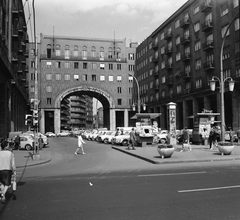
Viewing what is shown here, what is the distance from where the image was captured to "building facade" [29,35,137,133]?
249ft

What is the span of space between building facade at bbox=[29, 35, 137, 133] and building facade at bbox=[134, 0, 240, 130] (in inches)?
363

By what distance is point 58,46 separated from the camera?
77.6 m

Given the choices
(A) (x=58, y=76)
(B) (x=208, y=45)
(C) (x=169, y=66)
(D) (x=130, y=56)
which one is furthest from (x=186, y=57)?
(A) (x=58, y=76)

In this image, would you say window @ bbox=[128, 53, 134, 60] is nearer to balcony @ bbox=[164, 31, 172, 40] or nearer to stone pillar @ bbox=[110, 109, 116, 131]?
stone pillar @ bbox=[110, 109, 116, 131]

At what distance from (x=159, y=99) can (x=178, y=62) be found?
11.6 metres

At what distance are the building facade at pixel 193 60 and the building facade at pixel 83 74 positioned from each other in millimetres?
9218

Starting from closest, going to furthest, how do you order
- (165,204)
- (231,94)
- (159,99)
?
(165,204) → (231,94) → (159,99)

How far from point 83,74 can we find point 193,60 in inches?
1324

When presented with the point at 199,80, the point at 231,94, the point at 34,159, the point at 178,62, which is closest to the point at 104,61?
the point at 178,62

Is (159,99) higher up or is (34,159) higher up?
(159,99)

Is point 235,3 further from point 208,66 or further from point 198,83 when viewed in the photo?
point 198,83

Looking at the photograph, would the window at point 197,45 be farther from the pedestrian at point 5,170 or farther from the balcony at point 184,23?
the pedestrian at point 5,170

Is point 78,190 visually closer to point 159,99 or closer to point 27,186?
point 27,186

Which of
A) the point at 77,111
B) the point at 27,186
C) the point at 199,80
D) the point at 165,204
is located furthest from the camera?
the point at 77,111
